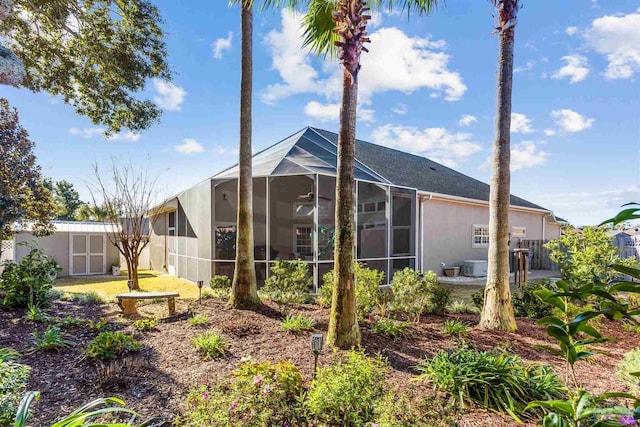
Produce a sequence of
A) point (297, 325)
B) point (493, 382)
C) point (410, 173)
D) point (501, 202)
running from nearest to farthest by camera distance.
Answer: point (493, 382) → point (297, 325) → point (501, 202) → point (410, 173)

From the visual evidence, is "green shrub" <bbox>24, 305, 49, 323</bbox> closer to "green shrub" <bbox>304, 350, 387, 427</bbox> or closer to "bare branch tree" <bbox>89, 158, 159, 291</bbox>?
"bare branch tree" <bbox>89, 158, 159, 291</bbox>

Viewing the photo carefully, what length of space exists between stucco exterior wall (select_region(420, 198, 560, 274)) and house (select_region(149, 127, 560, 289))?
4 cm

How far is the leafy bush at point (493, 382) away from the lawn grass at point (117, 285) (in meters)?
8.09

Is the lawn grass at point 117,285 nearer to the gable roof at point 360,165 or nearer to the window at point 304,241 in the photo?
the window at point 304,241

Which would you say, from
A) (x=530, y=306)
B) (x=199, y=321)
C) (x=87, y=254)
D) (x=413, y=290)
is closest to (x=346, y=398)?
(x=413, y=290)

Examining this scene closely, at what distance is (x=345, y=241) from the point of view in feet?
15.4

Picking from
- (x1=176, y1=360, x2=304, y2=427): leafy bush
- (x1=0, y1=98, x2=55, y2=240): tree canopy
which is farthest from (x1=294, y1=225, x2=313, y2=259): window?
(x1=0, y1=98, x2=55, y2=240): tree canopy

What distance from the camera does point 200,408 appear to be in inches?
108

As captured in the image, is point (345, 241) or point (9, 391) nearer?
point (9, 391)

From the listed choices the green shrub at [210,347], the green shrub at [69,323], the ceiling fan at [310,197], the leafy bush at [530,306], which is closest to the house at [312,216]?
the ceiling fan at [310,197]

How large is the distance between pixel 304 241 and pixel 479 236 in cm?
1048

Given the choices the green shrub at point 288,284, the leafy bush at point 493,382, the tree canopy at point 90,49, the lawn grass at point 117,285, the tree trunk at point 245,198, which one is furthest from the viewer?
the lawn grass at point 117,285

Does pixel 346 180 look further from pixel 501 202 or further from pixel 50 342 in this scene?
pixel 50 342

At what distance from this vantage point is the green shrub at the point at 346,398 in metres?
2.85
